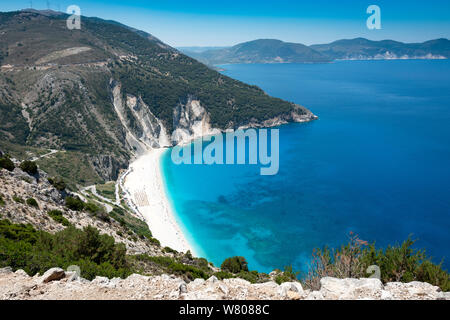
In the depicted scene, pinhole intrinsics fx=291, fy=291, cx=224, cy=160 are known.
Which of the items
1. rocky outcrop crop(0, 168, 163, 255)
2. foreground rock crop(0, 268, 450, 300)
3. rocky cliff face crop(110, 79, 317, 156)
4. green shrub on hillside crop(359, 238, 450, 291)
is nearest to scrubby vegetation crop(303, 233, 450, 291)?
green shrub on hillside crop(359, 238, 450, 291)

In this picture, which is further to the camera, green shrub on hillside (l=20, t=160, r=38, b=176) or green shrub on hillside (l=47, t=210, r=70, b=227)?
green shrub on hillside (l=20, t=160, r=38, b=176)

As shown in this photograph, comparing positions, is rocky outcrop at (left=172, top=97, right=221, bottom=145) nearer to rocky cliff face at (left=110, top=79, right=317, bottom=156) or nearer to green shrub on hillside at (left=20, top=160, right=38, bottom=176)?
rocky cliff face at (left=110, top=79, right=317, bottom=156)

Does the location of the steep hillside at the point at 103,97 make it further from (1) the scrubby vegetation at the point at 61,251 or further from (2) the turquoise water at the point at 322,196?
(1) the scrubby vegetation at the point at 61,251

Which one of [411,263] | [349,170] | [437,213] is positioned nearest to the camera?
[411,263]
